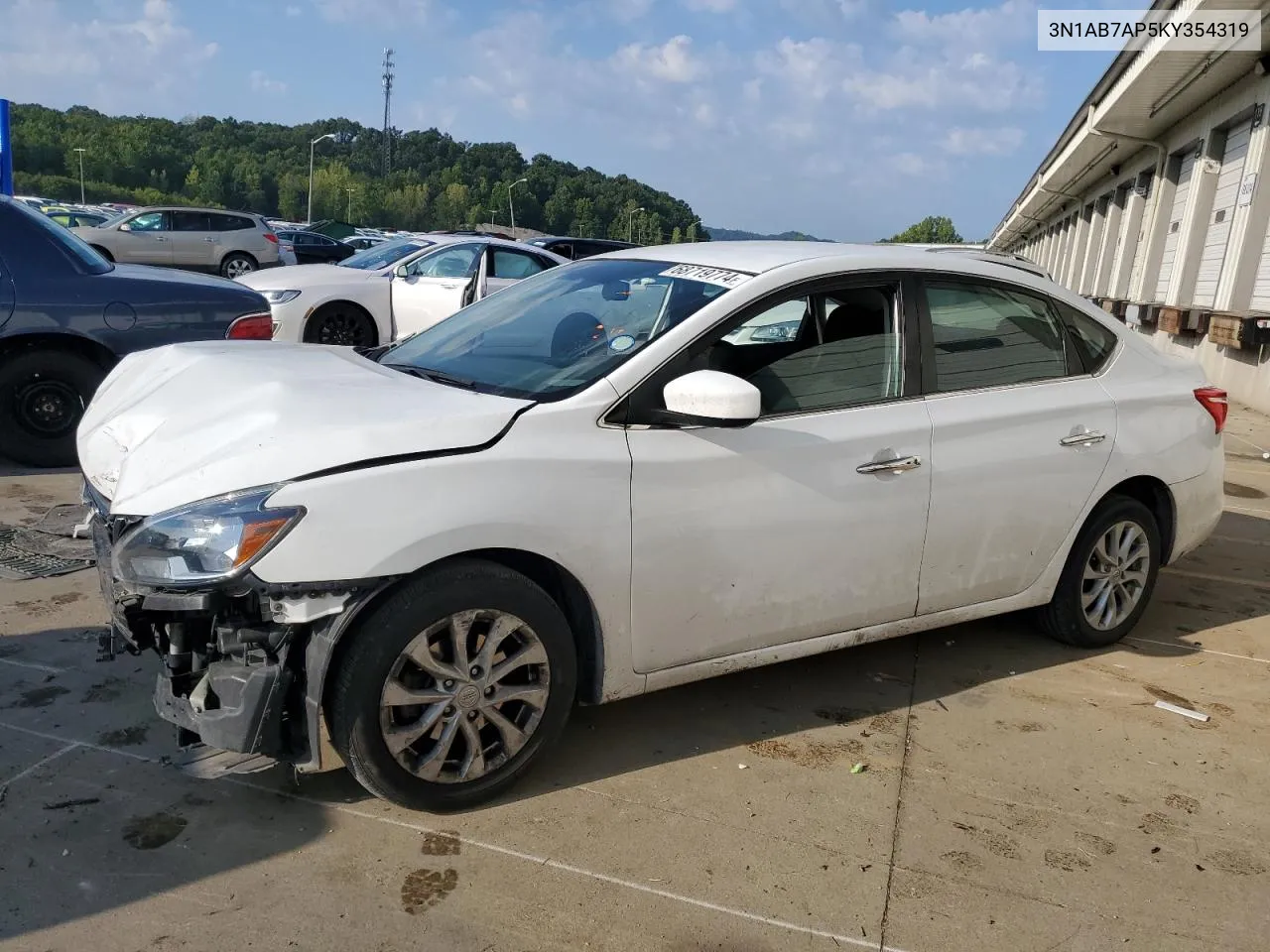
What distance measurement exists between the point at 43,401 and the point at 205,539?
4.60m

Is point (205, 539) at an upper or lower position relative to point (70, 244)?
lower

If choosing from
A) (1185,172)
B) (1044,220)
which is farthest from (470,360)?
(1044,220)

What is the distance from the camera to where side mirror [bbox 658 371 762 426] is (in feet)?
10.4

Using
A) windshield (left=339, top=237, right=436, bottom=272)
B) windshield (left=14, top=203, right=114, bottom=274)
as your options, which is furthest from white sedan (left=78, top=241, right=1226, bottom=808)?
windshield (left=339, top=237, right=436, bottom=272)

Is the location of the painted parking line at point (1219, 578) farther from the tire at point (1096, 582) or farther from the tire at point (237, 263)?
the tire at point (237, 263)

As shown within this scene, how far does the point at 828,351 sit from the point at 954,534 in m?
→ 0.84

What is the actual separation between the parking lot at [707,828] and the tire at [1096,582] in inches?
12.2

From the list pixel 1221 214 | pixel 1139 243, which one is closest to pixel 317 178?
pixel 1139 243

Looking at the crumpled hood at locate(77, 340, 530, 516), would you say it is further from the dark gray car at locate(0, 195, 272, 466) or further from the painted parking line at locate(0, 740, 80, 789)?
the dark gray car at locate(0, 195, 272, 466)

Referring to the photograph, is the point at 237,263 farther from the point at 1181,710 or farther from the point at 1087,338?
the point at 1181,710

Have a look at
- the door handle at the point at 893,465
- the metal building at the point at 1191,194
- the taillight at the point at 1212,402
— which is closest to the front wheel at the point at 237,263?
the metal building at the point at 1191,194

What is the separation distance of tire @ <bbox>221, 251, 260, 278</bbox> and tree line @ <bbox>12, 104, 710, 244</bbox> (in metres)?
77.2

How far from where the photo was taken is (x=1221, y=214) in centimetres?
1611

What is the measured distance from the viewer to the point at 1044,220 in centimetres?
4844
